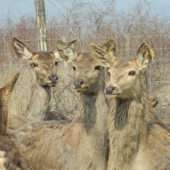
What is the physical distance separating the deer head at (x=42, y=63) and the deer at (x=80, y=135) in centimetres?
160

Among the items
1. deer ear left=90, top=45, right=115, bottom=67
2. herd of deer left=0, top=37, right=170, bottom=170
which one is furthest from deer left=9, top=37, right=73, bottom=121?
deer ear left=90, top=45, right=115, bottom=67

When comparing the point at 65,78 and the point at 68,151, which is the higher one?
the point at 65,78

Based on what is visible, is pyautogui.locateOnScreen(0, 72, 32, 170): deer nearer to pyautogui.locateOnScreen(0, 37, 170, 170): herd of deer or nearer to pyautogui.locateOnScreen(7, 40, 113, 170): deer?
pyautogui.locateOnScreen(0, 37, 170, 170): herd of deer

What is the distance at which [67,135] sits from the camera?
19.4ft

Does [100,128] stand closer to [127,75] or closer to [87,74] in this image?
[87,74]

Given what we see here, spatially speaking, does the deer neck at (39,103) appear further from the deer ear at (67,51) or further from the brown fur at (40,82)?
the deer ear at (67,51)

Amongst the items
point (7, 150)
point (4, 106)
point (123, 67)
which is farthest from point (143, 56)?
point (7, 150)

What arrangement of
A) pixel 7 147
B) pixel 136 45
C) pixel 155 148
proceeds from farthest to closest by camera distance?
pixel 136 45
pixel 155 148
pixel 7 147

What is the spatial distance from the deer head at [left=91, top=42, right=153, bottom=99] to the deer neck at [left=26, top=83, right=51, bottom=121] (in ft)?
9.75

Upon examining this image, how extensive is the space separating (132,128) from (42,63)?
3522 mm

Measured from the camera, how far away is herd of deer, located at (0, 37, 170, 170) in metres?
5.03

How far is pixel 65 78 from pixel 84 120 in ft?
18.3

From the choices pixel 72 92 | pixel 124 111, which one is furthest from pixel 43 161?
pixel 72 92

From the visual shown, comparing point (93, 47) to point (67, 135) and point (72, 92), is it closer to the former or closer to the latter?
point (67, 135)
